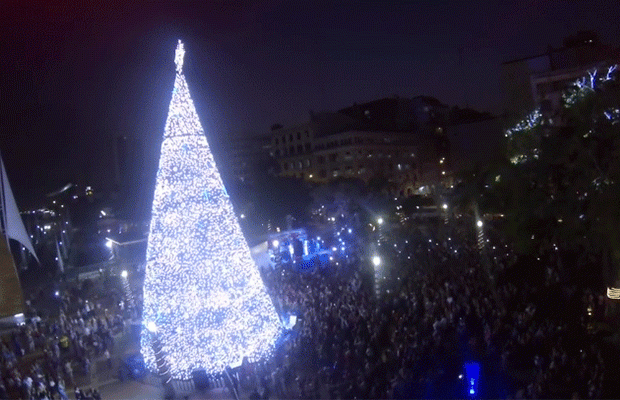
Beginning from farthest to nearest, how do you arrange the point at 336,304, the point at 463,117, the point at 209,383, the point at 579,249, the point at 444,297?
1. the point at 463,117
2. the point at 579,249
3. the point at 336,304
4. the point at 444,297
5. the point at 209,383

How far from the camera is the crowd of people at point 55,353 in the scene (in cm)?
1360

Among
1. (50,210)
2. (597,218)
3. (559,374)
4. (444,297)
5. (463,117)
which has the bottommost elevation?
(559,374)

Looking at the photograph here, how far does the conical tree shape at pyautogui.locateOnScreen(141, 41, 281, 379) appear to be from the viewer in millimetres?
13281

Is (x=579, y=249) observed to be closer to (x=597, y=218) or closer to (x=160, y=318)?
(x=597, y=218)

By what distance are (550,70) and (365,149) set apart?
1067 inches

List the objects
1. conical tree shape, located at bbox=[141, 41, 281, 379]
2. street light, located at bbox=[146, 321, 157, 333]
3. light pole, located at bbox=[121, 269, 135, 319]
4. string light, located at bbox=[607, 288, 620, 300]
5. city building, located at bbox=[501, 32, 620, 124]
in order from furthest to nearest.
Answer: city building, located at bbox=[501, 32, 620, 124], light pole, located at bbox=[121, 269, 135, 319], string light, located at bbox=[607, 288, 620, 300], street light, located at bbox=[146, 321, 157, 333], conical tree shape, located at bbox=[141, 41, 281, 379]

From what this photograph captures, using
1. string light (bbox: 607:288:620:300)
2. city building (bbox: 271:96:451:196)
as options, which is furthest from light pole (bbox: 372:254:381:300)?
city building (bbox: 271:96:451:196)

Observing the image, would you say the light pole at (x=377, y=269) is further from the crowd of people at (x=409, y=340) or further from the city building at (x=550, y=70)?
the city building at (x=550, y=70)

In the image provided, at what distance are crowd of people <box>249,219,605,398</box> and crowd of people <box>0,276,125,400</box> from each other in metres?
4.83

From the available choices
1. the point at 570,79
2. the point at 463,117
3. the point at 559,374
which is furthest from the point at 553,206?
the point at 463,117

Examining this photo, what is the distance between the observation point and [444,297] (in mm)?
14461

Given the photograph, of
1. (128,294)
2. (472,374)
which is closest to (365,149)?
(128,294)

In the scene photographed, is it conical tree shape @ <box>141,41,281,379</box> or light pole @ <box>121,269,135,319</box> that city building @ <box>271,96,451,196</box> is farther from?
conical tree shape @ <box>141,41,281,379</box>

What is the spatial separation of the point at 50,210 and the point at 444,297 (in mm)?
48949
